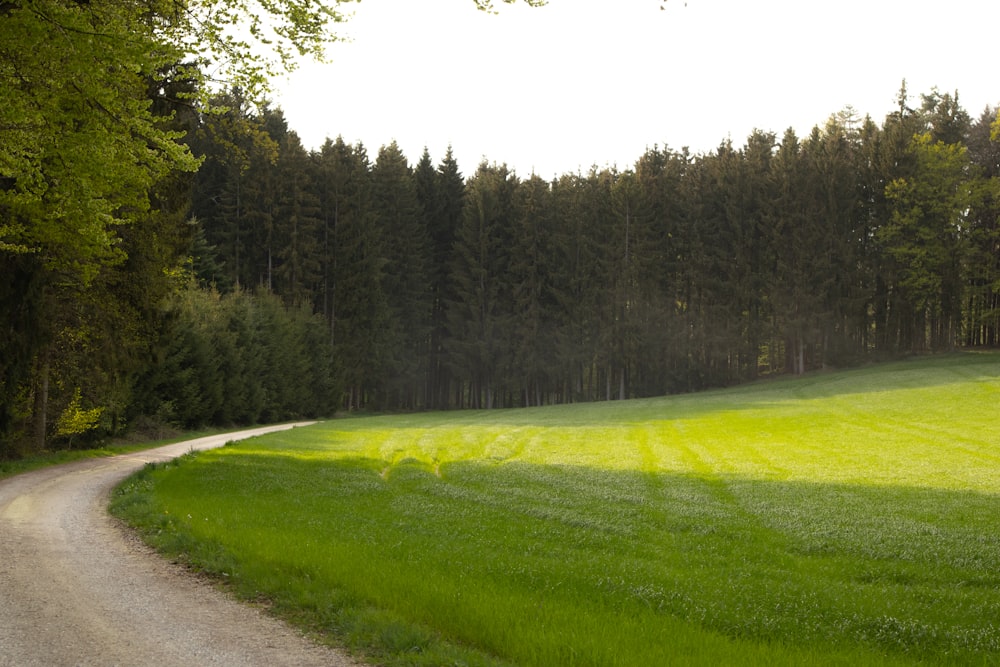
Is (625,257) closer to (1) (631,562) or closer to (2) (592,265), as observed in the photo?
(2) (592,265)

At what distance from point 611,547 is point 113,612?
6741mm

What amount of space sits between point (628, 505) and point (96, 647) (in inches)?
434

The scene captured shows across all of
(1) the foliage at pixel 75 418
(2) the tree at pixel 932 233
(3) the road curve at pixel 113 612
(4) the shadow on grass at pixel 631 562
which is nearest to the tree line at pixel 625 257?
(2) the tree at pixel 932 233

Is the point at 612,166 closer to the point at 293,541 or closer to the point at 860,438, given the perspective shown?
the point at 860,438

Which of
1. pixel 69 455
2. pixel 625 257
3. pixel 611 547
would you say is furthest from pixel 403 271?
pixel 611 547

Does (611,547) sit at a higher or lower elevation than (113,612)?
lower

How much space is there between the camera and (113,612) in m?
7.87

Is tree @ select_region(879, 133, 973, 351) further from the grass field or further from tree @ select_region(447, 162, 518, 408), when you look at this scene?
the grass field

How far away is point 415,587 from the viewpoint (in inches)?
328

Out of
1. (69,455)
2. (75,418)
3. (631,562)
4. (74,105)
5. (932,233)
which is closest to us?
(631,562)

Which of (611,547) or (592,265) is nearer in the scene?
(611,547)

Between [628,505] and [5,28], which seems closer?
[5,28]

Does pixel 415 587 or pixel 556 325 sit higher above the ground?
pixel 556 325

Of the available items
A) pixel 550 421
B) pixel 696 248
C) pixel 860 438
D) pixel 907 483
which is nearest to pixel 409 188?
pixel 696 248
